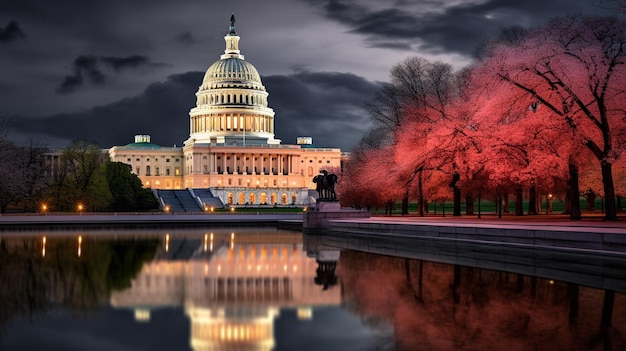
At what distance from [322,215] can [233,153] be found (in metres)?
102

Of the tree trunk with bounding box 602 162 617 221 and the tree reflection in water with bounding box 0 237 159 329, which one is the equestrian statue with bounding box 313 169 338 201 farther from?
the tree trunk with bounding box 602 162 617 221

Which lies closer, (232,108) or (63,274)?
(63,274)

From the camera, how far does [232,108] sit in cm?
15625

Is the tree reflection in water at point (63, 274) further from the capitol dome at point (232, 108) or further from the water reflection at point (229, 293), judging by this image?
the capitol dome at point (232, 108)

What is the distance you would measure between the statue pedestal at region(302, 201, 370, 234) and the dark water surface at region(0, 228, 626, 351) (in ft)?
59.1

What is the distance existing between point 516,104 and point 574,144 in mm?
3453

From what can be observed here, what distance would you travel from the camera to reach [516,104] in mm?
36812

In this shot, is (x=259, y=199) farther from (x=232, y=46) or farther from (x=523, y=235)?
(x=523, y=235)

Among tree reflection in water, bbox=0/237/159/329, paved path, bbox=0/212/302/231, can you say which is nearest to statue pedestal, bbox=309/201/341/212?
paved path, bbox=0/212/302/231

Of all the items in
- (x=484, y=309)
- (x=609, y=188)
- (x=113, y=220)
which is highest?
(x=609, y=188)

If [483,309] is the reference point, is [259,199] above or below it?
above

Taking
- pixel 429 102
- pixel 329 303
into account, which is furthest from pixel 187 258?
pixel 429 102

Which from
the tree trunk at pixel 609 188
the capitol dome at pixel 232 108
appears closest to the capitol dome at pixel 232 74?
the capitol dome at pixel 232 108

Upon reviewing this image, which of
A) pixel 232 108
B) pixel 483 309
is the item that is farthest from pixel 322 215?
pixel 232 108
